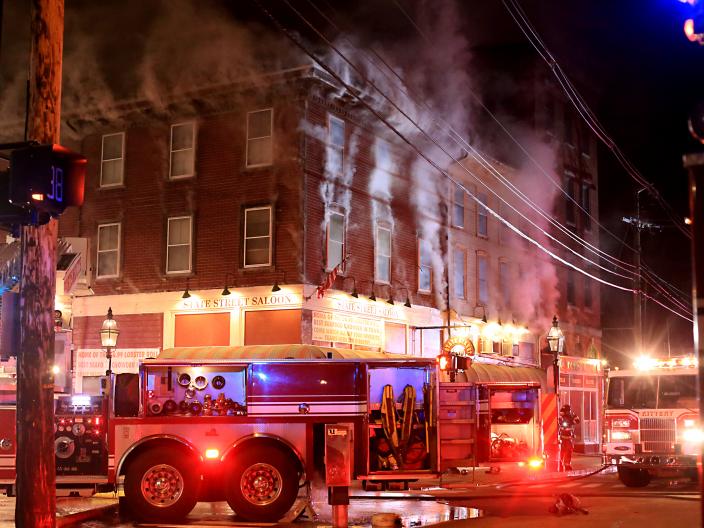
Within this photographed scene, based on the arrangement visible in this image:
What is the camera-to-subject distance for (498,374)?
2747 centimetres

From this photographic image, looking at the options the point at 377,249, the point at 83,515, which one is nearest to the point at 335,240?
the point at 377,249

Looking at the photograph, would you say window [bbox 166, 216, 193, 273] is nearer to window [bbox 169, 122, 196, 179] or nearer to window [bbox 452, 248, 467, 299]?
window [bbox 169, 122, 196, 179]

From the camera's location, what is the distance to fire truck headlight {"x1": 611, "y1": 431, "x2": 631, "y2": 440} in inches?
654

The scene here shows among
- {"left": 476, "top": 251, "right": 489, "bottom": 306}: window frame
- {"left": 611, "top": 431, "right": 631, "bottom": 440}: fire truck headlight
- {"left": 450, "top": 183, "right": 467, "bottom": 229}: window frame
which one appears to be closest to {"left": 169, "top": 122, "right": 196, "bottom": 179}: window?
{"left": 450, "top": 183, "right": 467, "bottom": 229}: window frame

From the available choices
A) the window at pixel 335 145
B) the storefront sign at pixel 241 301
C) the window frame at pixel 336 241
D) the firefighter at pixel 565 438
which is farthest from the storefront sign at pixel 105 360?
the firefighter at pixel 565 438

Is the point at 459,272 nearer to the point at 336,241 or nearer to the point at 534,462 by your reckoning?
the point at 336,241

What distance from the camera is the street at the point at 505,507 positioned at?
11508 millimetres

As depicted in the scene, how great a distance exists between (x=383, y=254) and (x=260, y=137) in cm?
455

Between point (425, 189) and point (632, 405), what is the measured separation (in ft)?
34.5

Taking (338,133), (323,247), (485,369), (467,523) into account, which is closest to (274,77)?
(338,133)

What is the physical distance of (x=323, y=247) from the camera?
22.2m

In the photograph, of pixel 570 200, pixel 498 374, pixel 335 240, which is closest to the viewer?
pixel 335 240

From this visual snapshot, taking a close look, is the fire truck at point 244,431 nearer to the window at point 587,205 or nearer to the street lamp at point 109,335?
the street lamp at point 109,335

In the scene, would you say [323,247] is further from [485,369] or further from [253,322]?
[485,369]
